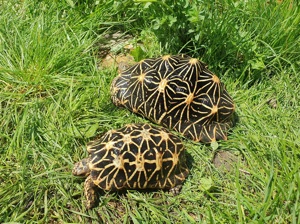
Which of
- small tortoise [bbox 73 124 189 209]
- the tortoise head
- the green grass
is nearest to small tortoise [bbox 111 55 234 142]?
the green grass

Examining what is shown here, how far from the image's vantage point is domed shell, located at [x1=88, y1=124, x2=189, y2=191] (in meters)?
2.30

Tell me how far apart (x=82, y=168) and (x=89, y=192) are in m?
0.15

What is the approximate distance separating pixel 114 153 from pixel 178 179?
0.49m

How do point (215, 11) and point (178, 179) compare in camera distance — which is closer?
point (178, 179)

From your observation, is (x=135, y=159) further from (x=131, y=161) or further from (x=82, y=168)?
(x=82, y=168)

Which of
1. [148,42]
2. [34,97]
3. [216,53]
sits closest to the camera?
[34,97]

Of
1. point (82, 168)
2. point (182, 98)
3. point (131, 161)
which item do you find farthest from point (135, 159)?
point (182, 98)

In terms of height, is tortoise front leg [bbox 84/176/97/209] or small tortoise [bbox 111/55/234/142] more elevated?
small tortoise [bbox 111/55/234/142]

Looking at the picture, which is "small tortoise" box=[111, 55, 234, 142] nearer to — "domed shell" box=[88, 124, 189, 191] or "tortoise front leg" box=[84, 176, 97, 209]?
"domed shell" box=[88, 124, 189, 191]

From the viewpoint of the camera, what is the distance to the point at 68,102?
2852 millimetres

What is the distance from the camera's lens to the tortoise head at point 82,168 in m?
2.38

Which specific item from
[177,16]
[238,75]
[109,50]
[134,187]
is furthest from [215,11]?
[134,187]

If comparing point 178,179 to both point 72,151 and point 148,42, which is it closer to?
point 72,151

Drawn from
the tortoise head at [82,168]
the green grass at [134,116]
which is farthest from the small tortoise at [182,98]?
the tortoise head at [82,168]
